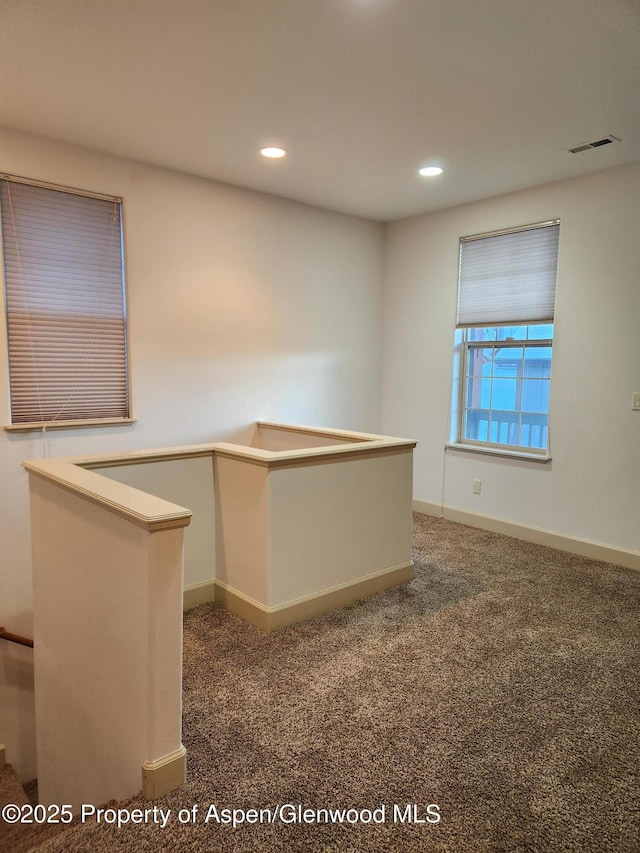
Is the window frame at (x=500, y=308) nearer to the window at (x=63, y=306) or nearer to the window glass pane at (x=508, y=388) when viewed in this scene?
the window glass pane at (x=508, y=388)

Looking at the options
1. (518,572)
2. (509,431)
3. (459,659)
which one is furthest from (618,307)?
(459,659)

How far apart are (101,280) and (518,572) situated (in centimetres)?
341

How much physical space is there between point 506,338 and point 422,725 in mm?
3311

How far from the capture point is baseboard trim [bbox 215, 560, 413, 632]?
2.79 meters

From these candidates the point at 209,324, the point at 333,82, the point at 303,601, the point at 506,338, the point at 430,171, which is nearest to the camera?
the point at 333,82

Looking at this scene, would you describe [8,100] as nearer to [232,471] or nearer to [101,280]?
[101,280]

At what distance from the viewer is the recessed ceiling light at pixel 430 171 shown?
12.3ft

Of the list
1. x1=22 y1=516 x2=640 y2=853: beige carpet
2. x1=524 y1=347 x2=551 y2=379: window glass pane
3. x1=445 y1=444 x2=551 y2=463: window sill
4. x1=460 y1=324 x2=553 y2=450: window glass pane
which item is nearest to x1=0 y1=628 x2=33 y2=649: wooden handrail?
x1=22 y1=516 x2=640 y2=853: beige carpet

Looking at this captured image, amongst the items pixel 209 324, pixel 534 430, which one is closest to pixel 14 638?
pixel 209 324

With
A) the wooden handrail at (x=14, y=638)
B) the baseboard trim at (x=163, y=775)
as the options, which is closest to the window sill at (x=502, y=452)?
the baseboard trim at (x=163, y=775)

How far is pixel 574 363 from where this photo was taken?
4.00 m

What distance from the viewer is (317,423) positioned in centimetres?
500

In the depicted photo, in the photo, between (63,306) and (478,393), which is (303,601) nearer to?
(63,306)

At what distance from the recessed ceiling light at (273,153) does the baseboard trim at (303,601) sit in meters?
2.69
